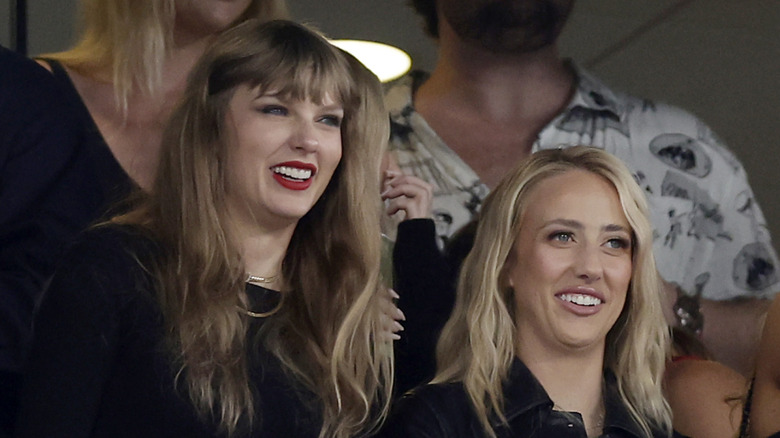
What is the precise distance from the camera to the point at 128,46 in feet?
6.36

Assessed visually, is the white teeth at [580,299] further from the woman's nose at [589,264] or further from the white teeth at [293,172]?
the white teeth at [293,172]

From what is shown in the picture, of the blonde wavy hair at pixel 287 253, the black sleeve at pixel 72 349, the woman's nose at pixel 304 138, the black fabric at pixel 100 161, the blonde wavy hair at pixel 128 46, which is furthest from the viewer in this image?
the blonde wavy hair at pixel 128 46

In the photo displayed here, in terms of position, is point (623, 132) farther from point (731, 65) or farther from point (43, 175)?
point (43, 175)

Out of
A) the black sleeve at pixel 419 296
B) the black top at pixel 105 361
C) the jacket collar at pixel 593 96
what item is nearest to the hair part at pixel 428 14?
the jacket collar at pixel 593 96

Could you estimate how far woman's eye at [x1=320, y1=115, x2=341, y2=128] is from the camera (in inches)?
65.8

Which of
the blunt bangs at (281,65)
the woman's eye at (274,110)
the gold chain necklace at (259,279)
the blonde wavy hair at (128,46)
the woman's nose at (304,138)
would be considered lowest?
the gold chain necklace at (259,279)

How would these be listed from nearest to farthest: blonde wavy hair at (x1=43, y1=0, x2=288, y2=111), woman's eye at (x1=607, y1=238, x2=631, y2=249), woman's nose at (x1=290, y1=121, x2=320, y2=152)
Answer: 1. woman's nose at (x1=290, y1=121, x2=320, y2=152)
2. woman's eye at (x1=607, y1=238, x2=631, y2=249)
3. blonde wavy hair at (x1=43, y1=0, x2=288, y2=111)

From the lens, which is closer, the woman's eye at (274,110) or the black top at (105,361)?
the black top at (105,361)

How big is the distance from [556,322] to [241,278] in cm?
45

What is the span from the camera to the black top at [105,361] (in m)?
1.40

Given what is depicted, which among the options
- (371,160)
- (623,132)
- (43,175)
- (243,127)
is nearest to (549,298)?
(371,160)

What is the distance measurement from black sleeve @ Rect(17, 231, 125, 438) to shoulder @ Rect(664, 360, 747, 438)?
0.99 m

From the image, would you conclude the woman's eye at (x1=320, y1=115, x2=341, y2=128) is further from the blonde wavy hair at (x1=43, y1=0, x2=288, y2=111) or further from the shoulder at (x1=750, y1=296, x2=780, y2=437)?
the shoulder at (x1=750, y1=296, x2=780, y2=437)

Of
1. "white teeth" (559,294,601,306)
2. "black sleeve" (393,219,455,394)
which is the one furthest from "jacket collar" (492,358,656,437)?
"black sleeve" (393,219,455,394)
